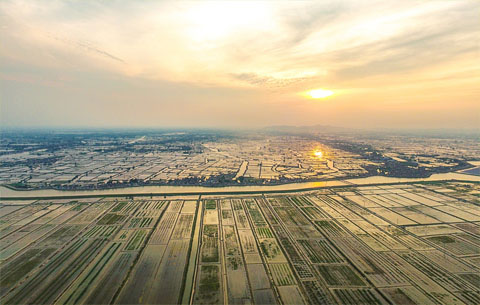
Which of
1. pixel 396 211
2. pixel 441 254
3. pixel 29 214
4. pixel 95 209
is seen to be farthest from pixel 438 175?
pixel 29 214

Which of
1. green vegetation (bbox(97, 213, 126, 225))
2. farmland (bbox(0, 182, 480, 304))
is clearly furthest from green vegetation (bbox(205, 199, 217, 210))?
green vegetation (bbox(97, 213, 126, 225))

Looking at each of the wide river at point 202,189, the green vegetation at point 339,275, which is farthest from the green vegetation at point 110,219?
the green vegetation at point 339,275

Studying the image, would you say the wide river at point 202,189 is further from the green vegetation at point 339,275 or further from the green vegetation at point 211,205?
the green vegetation at point 339,275

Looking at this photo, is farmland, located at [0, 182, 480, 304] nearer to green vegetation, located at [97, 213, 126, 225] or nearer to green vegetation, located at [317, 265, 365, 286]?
A: green vegetation, located at [317, 265, 365, 286]

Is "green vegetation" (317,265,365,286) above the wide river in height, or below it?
below

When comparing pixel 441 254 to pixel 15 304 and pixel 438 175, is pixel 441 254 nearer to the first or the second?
pixel 15 304

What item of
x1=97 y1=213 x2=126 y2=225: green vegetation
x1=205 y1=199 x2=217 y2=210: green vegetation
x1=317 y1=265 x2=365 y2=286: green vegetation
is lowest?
x1=317 y1=265 x2=365 y2=286: green vegetation

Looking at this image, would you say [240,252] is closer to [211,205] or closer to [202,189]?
[211,205]

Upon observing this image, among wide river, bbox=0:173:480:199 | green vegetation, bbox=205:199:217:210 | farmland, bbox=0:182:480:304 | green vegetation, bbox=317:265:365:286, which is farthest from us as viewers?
wide river, bbox=0:173:480:199

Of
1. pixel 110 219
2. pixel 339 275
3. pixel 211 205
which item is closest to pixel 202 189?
pixel 211 205
